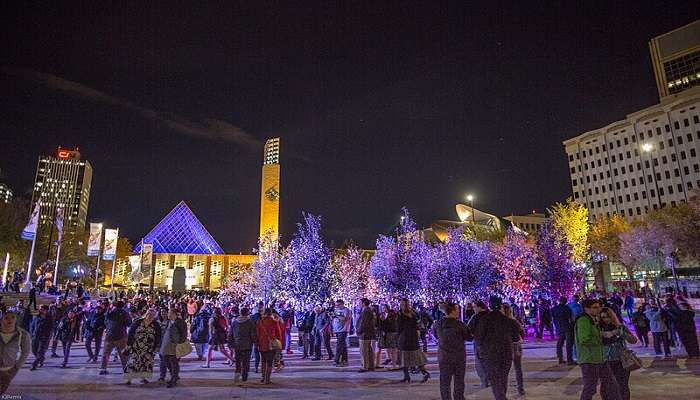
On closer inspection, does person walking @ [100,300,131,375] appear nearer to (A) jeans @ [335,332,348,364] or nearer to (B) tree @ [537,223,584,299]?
(A) jeans @ [335,332,348,364]

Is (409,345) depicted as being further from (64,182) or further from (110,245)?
(64,182)

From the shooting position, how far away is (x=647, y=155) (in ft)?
260

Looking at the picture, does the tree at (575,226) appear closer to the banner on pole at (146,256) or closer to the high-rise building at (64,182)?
the banner on pole at (146,256)

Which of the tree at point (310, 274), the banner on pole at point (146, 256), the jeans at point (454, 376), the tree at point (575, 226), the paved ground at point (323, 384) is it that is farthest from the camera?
the tree at point (575, 226)

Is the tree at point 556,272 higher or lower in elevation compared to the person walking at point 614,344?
higher

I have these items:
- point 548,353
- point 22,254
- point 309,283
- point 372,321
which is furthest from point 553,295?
point 22,254

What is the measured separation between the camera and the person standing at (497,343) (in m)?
6.69

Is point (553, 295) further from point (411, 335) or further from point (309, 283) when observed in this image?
point (411, 335)

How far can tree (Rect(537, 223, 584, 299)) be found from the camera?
2397 cm

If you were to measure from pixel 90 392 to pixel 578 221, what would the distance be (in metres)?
45.2

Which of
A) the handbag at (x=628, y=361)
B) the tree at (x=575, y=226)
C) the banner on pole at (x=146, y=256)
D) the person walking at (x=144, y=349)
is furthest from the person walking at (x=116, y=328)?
the tree at (x=575, y=226)

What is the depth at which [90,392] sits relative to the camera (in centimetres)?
849

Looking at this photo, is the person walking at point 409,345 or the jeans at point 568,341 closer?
the person walking at point 409,345

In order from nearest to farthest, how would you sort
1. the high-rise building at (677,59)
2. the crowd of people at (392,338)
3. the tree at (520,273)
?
1. the crowd of people at (392,338)
2. the tree at (520,273)
3. the high-rise building at (677,59)
